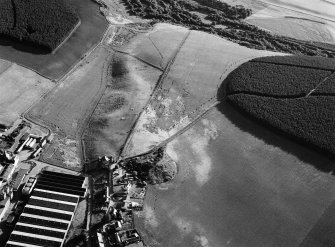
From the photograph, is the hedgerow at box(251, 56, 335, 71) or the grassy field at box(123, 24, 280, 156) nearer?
the grassy field at box(123, 24, 280, 156)

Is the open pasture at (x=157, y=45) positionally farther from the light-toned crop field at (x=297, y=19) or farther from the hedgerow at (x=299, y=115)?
the light-toned crop field at (x=297, y=19)

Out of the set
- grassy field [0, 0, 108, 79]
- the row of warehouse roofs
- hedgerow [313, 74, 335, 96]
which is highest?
hedgerow [313, 74, 335, 96]

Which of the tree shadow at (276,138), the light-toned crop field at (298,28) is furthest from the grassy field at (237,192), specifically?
the light-toned crop field at (298,28)

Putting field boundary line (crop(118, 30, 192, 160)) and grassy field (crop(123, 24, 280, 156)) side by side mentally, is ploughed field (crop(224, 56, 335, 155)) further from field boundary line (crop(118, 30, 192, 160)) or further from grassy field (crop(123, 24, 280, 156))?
field boundary line (crop(118, 30, 192, 160))

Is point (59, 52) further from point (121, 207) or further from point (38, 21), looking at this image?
point (121, 207)

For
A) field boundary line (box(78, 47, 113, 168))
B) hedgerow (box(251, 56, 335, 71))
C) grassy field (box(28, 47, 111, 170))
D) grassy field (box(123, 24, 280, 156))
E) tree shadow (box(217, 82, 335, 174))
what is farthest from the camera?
hedgerow (box(251, 56, 335, 71))

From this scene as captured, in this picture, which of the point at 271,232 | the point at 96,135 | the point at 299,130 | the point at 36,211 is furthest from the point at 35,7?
the point at 271,232

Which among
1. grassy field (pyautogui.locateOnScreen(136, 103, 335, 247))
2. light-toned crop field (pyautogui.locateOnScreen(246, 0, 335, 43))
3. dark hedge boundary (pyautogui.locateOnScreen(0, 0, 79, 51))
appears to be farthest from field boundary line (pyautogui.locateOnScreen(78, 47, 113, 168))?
light-toned crop field (pyautogui.locateOnScreen(246, 0, 335, 43))
